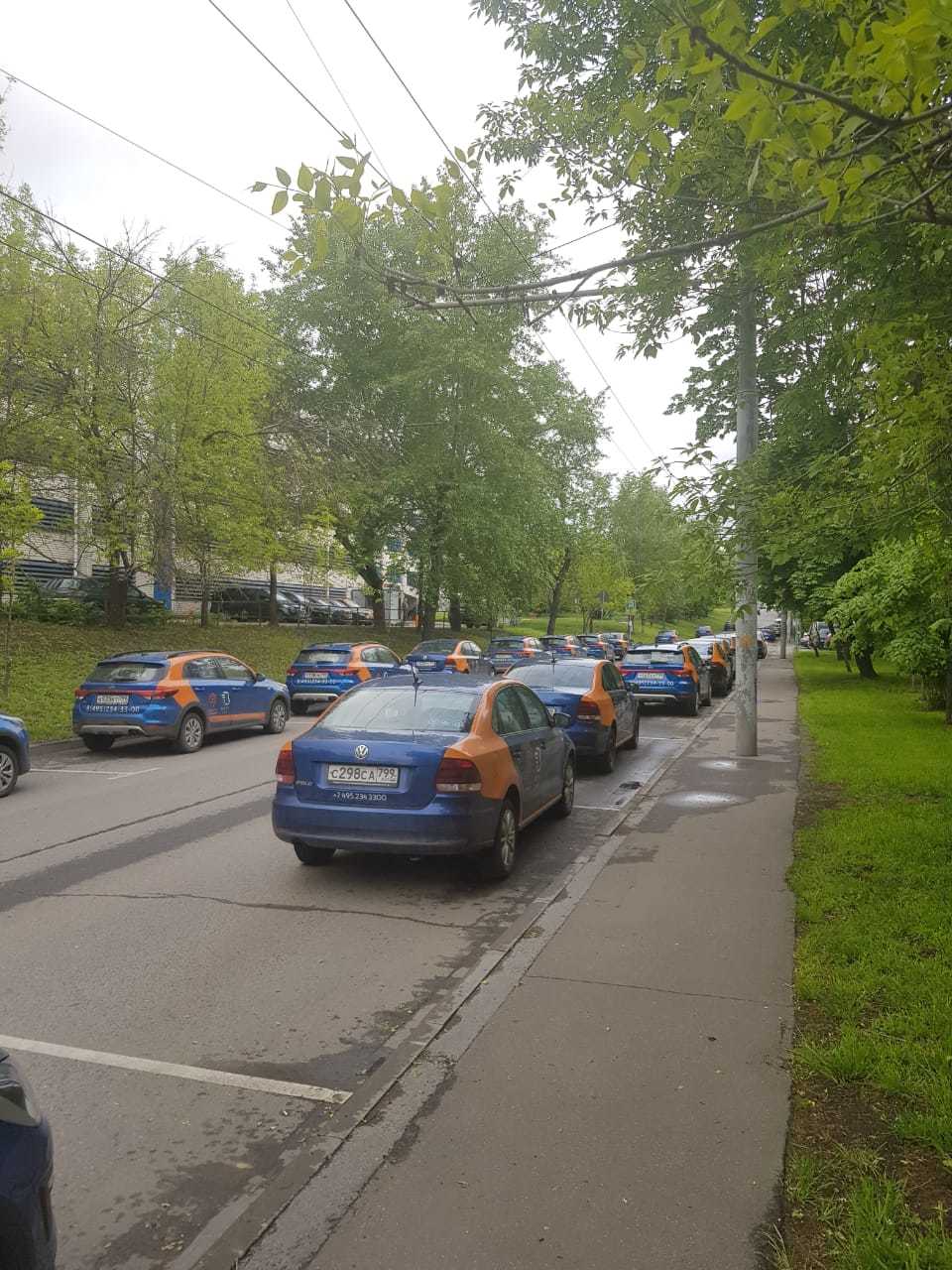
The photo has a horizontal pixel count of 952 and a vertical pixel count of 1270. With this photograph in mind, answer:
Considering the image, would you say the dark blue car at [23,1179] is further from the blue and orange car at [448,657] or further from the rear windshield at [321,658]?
the blue and orange car at [448,657]

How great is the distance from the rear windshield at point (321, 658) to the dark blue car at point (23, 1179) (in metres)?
17.4

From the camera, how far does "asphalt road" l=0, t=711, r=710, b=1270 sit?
319 cm

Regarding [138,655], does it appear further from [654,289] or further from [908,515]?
[908,515]

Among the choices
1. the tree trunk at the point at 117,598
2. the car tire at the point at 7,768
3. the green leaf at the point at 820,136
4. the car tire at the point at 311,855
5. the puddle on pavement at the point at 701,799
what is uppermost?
the green leaf at the point at 820,136

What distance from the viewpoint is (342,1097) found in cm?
374

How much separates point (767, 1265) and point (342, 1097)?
1.70m

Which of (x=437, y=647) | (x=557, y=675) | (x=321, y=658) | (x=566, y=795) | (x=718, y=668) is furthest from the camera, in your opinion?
(x=437, y=647)

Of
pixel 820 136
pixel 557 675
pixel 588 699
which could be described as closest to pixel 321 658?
pixel 557 675

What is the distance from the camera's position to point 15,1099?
211 centimetres

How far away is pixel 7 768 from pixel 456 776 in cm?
620

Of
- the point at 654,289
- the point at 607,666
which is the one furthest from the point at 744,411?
the point at 654,289

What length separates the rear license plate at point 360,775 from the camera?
21.6 ft

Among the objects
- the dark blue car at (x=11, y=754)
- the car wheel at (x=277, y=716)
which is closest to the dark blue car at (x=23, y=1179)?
the dark blue car at (x=11, y=754)

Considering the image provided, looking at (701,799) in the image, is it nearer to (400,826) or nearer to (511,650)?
(400,826)
